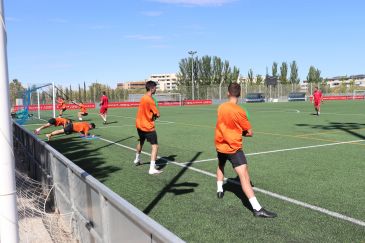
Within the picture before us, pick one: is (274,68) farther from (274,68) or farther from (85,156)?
(85,156)

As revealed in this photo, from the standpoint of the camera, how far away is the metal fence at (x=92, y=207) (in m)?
2.47

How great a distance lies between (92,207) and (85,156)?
23.7 ft

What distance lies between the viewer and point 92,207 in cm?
396

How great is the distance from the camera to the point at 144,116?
334 inches

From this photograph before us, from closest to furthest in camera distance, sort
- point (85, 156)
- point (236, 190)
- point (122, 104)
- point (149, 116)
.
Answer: point (236, 190) → point (149, 116) → point (85, 156) → point (122, 104)

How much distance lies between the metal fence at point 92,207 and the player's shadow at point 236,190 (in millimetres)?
2531

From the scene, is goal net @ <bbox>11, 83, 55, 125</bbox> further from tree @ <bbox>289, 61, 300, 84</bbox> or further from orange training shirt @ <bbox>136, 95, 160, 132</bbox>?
tree @ <bbox>289, 61, 300, 84</bbox>

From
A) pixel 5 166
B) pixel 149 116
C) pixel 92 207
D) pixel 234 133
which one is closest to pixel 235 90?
pixel 234 133

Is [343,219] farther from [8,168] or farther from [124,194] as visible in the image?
[8,168]

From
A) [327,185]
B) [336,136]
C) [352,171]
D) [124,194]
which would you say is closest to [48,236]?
[124,194]

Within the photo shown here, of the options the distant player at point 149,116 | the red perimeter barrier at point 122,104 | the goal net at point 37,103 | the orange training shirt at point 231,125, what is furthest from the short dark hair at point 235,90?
the red perimeter barrier at point 122,104

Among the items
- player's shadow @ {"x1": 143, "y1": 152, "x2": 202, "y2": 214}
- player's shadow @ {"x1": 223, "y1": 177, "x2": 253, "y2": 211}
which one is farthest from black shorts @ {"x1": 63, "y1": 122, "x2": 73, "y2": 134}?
player's shadow @ {"x1": 223, "y1": 177, "x2": 253, "y2": 211}

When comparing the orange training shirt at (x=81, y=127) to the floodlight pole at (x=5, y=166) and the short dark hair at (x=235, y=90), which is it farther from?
the floodlight pole at (x=5, y=166)

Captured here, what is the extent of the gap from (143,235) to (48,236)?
3.69m
